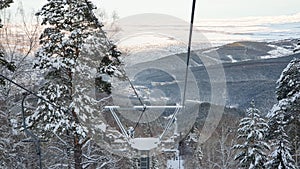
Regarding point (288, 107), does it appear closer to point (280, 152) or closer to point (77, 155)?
point (280, 152)

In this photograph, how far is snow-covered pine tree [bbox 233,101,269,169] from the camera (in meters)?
12.2

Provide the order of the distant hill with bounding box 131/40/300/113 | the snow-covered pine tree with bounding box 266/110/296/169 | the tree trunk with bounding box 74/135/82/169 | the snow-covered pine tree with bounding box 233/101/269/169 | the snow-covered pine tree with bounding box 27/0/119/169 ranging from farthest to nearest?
the distant hill with bounding box 131/40/300/113, the snow-covered pine tree with bounding box 233/101/269/169, the tree trunk with bounding box 74/135/82/169, the snow-covered pine tree with bounding box 266/110/296/169, the snow-covered pine tree with bounding box 27/0/119/169

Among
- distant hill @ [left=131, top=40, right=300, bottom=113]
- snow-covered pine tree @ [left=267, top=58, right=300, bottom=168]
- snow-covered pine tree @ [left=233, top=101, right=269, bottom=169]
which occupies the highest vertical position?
snow-covered pine tree @ [left=267, top=58, right=300, bottom=168]

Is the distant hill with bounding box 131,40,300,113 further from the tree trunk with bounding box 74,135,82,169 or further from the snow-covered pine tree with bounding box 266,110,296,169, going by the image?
the tree trunk with bounding box 74,135,82,169

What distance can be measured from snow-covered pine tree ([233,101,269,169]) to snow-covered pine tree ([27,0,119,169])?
511 cm

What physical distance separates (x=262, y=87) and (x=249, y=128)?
24.8 meters

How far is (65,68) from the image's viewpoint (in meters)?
9.67

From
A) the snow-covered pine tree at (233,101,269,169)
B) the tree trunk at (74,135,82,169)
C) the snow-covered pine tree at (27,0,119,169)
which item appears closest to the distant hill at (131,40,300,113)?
the snow-covered pine tree at (233,101,269,169)

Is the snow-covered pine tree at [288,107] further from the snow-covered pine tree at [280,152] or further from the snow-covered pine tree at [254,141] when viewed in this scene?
the snow-covered pine tree at [254,141]

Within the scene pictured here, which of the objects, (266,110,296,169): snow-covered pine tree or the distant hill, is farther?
the distant hill

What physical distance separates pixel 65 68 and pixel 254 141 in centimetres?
656

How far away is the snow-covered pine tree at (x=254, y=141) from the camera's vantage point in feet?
40.0

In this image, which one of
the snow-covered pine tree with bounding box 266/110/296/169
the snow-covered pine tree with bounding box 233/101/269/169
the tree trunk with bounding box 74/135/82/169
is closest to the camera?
the snow-covered pine tree with bounding box 266/110/296/169

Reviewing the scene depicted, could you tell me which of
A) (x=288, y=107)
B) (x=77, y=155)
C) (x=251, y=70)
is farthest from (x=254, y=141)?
(x=251, y=70)
